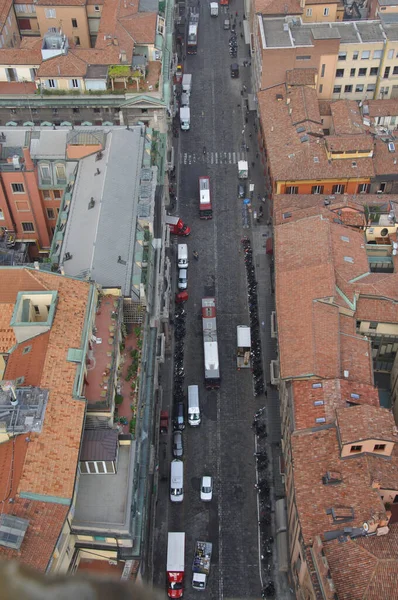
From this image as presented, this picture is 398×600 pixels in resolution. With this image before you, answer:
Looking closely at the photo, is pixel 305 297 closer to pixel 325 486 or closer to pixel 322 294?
pixel 322 294

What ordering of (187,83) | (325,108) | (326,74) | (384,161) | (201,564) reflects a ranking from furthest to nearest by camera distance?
(187,83) → (326,74) → (325,108) → (384,161) → (201,564)

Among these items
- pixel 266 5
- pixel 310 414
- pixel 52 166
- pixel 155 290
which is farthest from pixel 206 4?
pixel 310 414

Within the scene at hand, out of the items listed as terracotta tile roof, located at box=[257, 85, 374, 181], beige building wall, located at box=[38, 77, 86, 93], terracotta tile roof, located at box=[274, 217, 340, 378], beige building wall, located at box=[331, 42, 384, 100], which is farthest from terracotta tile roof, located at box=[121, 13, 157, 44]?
terracotta tile roof, located at box=[274, 217, 340, 378]

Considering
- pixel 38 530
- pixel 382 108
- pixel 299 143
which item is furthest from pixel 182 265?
pixel 38 530

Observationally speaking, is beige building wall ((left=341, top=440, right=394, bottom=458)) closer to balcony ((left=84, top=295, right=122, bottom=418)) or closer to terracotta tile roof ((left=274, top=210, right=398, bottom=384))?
terracotta tile roof ((left=274, top=210, right=398, bottom=384))

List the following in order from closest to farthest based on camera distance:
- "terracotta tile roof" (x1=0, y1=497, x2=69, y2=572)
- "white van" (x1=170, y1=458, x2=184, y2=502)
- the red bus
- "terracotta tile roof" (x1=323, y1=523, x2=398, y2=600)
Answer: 1. "terracotta tile roof" (x1=0, y1=497, x2=69, y2=572)
2. "terracotta tile roof" (x1=323, y1=523, x2=398, y2=600)
3. "white van" (x1=170, y1=458, x2=184, y2=502)
4. the red bus

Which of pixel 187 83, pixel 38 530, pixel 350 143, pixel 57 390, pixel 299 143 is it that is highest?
pixel 350 143
